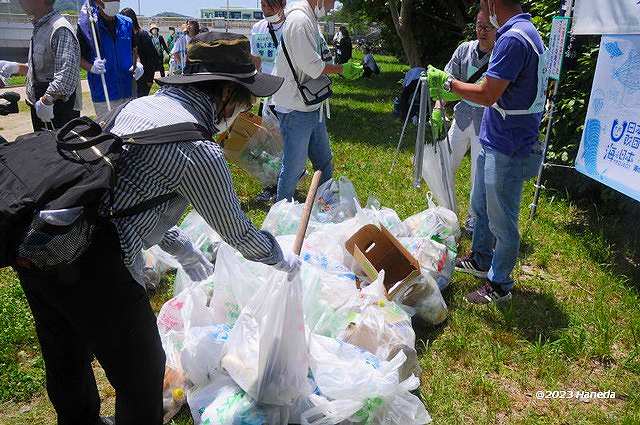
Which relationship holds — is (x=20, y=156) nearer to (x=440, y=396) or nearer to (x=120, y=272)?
(x=120, y=272)

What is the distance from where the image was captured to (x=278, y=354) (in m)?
1.93

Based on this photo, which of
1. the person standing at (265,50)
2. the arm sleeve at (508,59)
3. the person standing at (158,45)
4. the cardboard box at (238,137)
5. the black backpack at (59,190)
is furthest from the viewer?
the person standing at (158,45)

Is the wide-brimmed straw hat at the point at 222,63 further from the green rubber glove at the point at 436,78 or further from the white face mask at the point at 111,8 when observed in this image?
the white face mask at the point at 111,8

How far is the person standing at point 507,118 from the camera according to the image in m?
2.60

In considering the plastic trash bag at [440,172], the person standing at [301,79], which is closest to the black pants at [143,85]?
the person standing at [301,79]

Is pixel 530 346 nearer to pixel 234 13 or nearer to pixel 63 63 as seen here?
pixel 63 63

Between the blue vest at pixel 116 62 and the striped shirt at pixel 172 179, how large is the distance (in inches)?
135

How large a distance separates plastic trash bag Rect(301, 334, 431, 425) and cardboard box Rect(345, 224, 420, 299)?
79 cm

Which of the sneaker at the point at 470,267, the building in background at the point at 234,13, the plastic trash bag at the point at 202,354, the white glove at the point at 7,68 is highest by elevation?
the white glove at the point at 7,68

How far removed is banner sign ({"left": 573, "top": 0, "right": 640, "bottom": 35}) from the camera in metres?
3.20

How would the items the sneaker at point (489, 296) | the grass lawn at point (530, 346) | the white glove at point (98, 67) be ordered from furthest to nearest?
the white glove at point (98, 67) → the sneaker at point (489, 296) → the grass lawn at point (530, 346)

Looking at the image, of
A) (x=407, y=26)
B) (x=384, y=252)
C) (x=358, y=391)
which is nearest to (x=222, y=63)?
(x=358, y=391)

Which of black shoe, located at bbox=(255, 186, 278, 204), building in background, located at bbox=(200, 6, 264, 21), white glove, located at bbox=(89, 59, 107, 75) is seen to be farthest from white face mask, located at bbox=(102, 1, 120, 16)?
building in background, located at bbox=(200, 6, 264, 21)

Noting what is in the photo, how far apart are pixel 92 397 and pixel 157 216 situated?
0.88 meters
